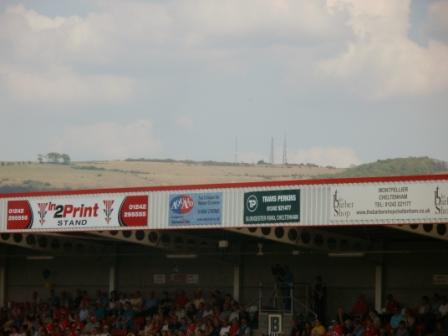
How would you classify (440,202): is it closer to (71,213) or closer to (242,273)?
(242,273)

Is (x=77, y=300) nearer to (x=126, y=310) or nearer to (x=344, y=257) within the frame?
(x=126, y=310)

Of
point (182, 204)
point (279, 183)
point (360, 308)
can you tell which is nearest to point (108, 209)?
point (182, 204)

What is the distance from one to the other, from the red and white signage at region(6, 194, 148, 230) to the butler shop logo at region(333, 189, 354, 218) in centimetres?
576

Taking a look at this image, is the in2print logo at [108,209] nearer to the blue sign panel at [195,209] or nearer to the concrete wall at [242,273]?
the blue sign panel at [195,209]

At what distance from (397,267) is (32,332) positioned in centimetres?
1165

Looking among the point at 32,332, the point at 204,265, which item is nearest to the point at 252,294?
Result: the point at 204,265

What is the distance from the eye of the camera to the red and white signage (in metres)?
27.8

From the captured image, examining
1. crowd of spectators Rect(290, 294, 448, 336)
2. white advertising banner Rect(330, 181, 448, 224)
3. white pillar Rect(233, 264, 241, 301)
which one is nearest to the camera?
white advertising banner Rect(330, 181, 448, 224)

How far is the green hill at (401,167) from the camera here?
A: 133 meters

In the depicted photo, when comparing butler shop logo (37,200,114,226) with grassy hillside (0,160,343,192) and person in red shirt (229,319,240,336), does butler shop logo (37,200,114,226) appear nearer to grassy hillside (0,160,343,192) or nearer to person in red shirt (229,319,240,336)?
person in red shirt (229,319,240,336)

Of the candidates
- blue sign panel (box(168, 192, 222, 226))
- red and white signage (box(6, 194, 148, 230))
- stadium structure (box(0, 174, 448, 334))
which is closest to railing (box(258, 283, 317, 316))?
stadium structure (box(0, 174, 448, 334))

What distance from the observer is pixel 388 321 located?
2562 cm

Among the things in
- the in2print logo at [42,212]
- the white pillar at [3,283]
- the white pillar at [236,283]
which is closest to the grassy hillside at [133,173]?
the white pillar at [3,283]

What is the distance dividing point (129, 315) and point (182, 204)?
5611mm
